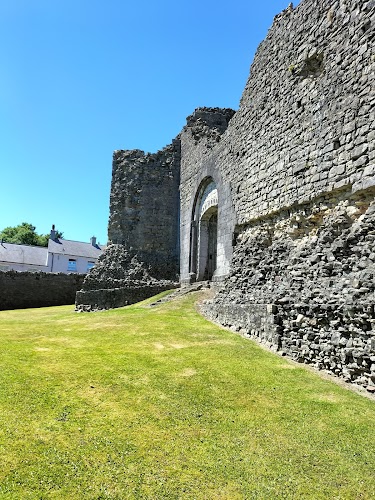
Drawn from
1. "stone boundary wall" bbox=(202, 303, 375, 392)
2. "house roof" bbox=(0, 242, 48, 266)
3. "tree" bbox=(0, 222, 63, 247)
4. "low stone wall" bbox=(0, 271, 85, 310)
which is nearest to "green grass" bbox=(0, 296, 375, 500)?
"stone boundary wall" bbox=(202, 303, 375, 392)

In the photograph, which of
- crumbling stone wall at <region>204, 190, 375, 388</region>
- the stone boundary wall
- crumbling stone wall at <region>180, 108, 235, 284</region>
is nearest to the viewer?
the stone boundary wall

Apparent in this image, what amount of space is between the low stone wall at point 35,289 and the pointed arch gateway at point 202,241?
1032 centimetres

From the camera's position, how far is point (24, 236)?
64.2 m

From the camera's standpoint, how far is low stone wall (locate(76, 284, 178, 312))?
18.7 m

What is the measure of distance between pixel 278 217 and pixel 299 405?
6.24 m

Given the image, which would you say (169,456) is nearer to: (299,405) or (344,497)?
(344,497)

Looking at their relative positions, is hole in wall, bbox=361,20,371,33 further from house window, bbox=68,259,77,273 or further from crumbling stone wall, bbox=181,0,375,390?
house window, bbox=68,259,77,273

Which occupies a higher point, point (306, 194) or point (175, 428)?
point (306, 194)

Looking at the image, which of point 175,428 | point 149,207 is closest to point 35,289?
point 149,207

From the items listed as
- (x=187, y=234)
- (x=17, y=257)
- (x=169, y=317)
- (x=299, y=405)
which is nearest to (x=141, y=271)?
(x=187, y=234)

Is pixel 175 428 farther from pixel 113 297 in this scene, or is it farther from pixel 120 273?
pixel 120 273

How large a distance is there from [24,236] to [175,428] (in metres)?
65.4

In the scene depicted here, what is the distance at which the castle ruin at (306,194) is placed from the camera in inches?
278

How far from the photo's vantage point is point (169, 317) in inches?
464
